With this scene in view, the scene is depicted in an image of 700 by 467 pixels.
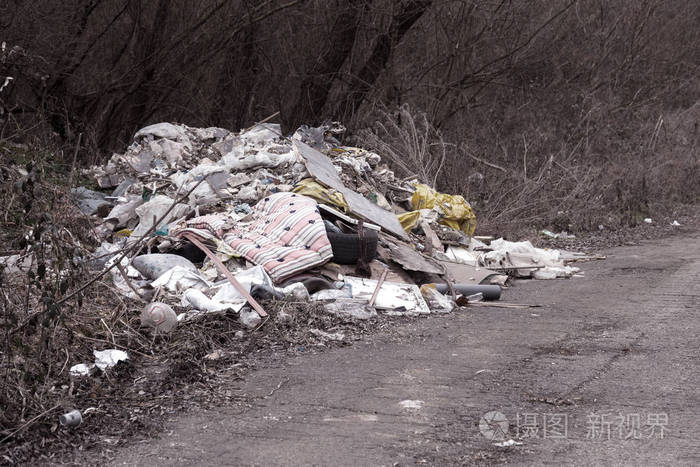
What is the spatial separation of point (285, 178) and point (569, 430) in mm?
5391

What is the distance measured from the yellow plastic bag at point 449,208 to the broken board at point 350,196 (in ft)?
2.83

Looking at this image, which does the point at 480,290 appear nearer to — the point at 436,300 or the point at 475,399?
the point at 436,300

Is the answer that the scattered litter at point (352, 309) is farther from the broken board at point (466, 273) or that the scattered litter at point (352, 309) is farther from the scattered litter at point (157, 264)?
the broken board at point (466, 273)

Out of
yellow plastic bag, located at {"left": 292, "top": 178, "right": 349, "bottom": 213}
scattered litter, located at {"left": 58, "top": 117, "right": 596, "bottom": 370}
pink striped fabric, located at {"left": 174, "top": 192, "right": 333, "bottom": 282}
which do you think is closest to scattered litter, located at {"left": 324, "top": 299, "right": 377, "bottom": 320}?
scattered litter, located at {"left": 58, "top": 117, "right": 596, "bottom": 370}

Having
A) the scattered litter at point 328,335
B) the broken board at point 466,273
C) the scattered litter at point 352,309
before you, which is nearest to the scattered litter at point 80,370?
the scattered litter at point 328,335

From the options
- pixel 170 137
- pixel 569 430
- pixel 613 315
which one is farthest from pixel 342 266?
pixel 170 137

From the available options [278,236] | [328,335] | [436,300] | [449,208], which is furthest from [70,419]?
[449,208]

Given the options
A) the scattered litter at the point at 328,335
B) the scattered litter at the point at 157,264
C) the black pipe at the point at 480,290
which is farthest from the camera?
the black pipe at the point at 480,290

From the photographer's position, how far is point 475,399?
4.53 m

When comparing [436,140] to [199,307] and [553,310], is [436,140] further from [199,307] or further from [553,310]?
[199,307]

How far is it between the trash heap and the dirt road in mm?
817

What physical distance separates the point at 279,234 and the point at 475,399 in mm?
3067

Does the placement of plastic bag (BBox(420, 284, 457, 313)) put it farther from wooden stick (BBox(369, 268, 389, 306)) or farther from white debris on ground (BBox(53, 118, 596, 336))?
wooden stick (BBox(369, 268, 389, 306))

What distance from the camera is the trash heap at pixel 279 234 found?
Answer: 6445mm
